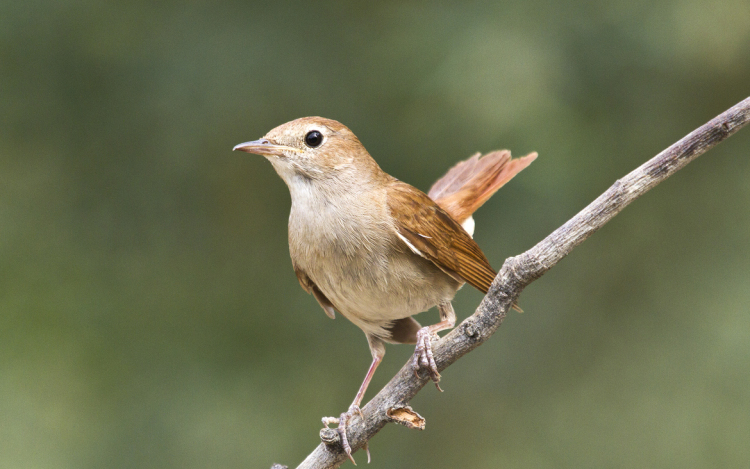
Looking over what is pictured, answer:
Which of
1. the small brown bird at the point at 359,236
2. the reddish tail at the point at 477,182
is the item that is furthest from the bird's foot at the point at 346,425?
the reddish tail at the point at 477,182

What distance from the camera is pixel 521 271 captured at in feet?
6.56

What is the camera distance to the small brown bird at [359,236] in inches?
95.8

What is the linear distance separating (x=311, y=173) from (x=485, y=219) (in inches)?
87.6

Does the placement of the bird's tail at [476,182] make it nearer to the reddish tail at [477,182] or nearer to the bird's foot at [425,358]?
the reddish tail at [477,182]

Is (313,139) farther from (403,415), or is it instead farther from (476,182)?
(403,415)

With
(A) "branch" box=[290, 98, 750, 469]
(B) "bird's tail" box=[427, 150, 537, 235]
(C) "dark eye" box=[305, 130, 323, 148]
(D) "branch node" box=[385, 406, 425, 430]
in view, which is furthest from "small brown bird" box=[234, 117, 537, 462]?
(B) "bird's tail" box=[427, 150, 537, 235]

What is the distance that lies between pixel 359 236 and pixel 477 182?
767 mm

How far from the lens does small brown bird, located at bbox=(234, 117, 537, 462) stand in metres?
2.43

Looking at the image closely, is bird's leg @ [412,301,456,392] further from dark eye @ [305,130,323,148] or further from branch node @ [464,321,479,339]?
dark eye @ [305,130,323,148]

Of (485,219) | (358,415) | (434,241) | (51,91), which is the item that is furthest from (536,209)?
(51,91)

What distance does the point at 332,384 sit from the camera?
183 inches

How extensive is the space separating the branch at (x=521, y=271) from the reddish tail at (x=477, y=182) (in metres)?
0.89

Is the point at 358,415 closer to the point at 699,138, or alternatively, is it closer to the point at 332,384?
the point at 699,138

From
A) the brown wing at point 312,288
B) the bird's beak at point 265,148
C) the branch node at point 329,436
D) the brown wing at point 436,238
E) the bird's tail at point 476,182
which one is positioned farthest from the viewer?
the bird's tail at point 476,182
